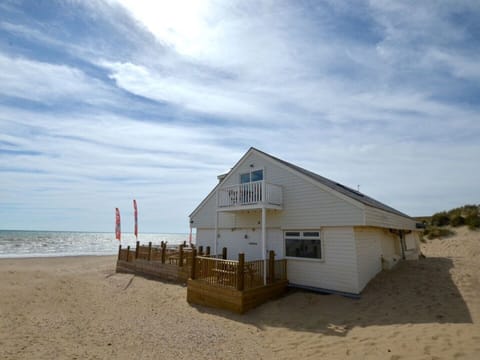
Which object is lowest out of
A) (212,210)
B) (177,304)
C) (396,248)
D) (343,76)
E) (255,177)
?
(177,304)

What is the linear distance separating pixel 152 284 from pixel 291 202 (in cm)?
805

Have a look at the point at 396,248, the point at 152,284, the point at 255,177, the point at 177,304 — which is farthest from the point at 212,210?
the point at 396,248

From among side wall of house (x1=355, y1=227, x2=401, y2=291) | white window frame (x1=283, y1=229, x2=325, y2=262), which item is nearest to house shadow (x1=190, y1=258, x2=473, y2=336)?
side wall of house (x1=355, y1=227, x2=401, y2=291)

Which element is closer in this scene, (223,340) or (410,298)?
(223,340)

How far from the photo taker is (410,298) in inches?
324

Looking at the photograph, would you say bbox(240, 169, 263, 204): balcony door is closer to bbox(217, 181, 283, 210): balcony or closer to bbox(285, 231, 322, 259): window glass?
bbox(217, 181, 283, 210): balcony

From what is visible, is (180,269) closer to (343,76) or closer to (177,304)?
(177,304)

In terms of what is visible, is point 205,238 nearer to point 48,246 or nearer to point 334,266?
point 334,266

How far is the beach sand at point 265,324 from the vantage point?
552cm

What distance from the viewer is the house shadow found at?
690 centimetres

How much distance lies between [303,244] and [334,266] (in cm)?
151

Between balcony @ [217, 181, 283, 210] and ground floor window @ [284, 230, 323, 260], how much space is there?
55.5 inches

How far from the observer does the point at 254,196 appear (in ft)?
37.0

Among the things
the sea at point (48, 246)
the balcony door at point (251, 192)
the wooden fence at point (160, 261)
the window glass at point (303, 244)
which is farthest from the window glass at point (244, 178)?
the sea at point (48, 246)
